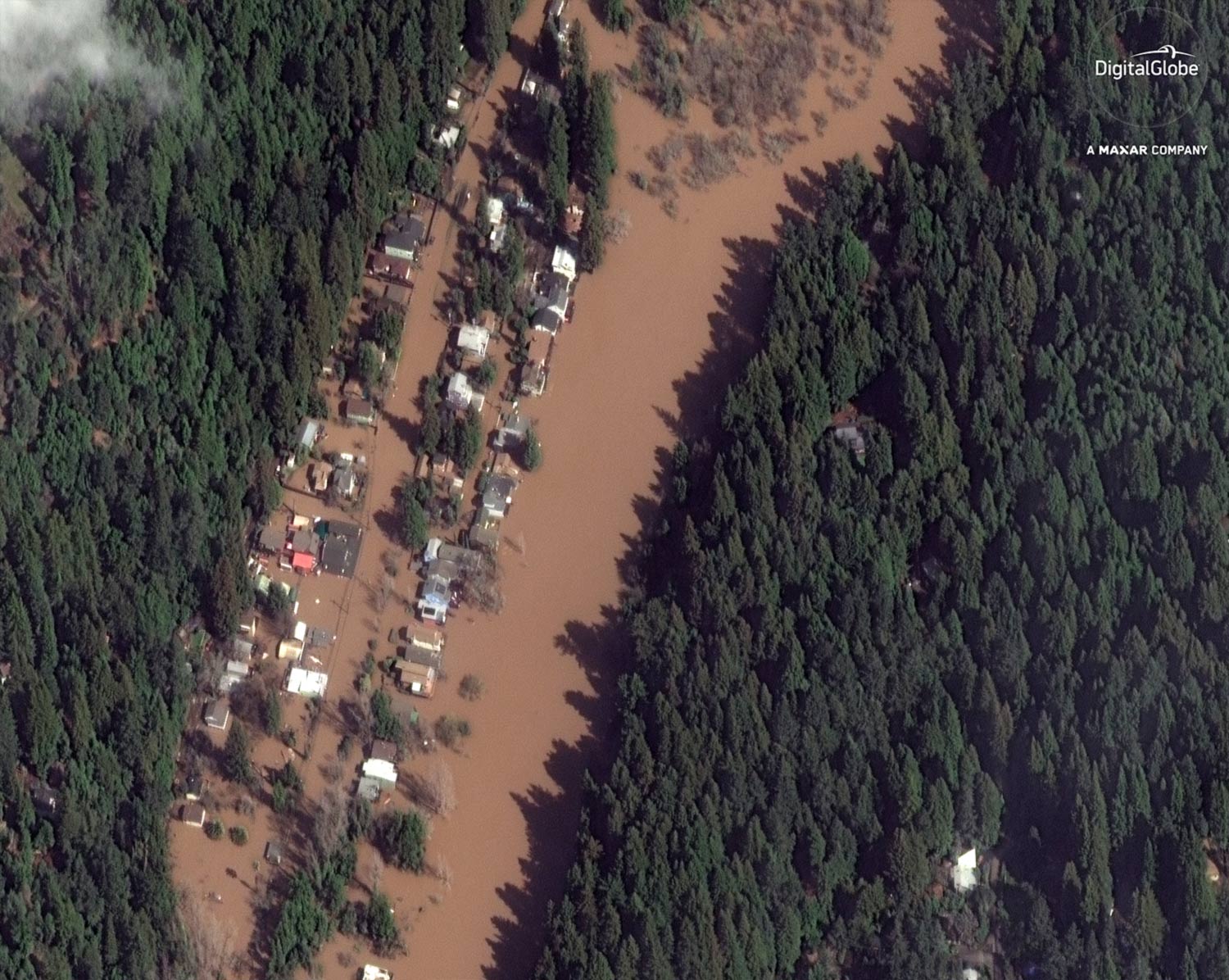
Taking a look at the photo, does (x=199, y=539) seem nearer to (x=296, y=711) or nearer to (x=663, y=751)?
(x=296, y=711)

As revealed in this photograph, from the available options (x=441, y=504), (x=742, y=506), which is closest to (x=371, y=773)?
(x=441, y=504)

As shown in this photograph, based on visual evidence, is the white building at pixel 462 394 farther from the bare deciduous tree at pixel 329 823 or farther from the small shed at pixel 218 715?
the bare deciduous tree at pixel 329 823

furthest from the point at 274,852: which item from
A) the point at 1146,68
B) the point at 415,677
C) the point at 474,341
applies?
the point at 1146,68

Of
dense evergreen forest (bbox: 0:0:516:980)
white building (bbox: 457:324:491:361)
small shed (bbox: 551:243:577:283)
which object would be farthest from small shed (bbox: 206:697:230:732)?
small shed (bbox: 551:243:577:283)

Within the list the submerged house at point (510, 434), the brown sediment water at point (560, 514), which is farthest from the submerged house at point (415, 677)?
the submerged house at point (510, 434)

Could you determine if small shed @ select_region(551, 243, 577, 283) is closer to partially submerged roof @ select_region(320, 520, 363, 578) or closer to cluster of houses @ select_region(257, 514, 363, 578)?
cluster of houses @ select_region(257, 514, 363, 578)

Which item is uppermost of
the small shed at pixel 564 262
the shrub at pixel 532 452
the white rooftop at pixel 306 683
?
the small shed at pixel 564 262

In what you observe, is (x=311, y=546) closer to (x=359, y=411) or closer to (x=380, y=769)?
(x=359, y=411)
